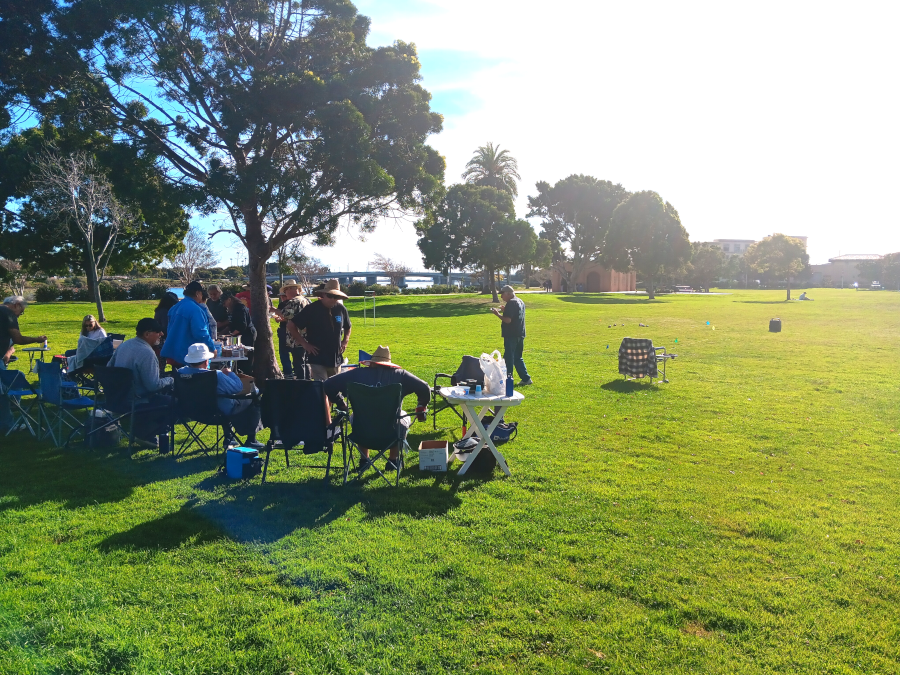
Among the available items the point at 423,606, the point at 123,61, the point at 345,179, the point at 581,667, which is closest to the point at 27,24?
the point at 123,61

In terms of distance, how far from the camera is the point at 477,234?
136ft

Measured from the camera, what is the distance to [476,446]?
580 centimetres

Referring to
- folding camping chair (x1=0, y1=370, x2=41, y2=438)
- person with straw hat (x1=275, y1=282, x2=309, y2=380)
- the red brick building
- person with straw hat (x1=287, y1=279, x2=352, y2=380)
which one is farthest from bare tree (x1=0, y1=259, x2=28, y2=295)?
the red brick building

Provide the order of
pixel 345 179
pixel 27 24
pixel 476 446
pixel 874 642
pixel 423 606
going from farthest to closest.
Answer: pixel 345 179
pixel 27 24
pixel 476 446
pixel 423 606
pixel 874 642

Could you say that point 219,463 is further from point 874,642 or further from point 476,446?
point 874,642

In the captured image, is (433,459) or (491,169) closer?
(433,459)

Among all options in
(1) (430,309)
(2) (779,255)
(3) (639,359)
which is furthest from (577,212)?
(3) (639,359)

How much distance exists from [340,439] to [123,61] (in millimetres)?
6289

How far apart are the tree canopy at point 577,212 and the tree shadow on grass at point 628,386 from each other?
50.9m

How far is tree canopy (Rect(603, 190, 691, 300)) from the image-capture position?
4784cm

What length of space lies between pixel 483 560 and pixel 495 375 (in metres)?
2.21

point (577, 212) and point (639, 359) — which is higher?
point (577, 212)

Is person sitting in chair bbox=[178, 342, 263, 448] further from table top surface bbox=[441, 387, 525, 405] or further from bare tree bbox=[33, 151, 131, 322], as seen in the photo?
bare tree bbox=[33, 151, 131, 322]

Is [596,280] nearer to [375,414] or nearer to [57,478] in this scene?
[375,414]
